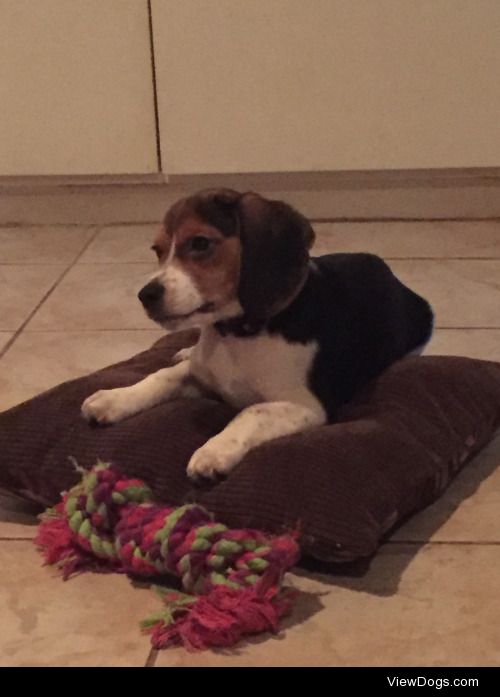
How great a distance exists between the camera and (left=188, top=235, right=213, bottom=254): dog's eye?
150cm

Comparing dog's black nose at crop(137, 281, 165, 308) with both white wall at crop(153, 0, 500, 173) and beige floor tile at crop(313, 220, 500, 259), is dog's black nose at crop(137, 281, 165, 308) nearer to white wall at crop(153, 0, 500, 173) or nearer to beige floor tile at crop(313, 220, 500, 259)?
beige floor tile at crop(313, 220, 500, 259)

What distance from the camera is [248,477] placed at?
1.37 metres

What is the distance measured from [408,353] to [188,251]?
19.2 inches

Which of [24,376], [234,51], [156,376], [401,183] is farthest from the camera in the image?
[401,183]

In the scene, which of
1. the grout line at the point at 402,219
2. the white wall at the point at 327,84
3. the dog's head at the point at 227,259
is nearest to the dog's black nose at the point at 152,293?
the dog's head at the point at 227,259

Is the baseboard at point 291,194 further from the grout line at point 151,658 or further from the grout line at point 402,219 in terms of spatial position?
the grout line at point 151,658

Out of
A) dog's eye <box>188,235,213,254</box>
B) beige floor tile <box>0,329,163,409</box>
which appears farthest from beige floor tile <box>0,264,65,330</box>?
dog's eye <box>188,235,213,254</box>

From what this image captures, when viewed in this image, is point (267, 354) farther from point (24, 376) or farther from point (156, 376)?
point (24, 376)

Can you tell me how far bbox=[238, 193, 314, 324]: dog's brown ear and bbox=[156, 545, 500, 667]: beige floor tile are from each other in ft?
1.23

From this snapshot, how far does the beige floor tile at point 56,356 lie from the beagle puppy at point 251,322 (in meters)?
0.38

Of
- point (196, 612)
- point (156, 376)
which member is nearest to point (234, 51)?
point (156, 376)

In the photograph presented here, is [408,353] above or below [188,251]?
below

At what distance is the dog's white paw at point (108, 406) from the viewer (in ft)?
5.04

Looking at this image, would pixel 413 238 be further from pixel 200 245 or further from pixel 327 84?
pixel 200 245
